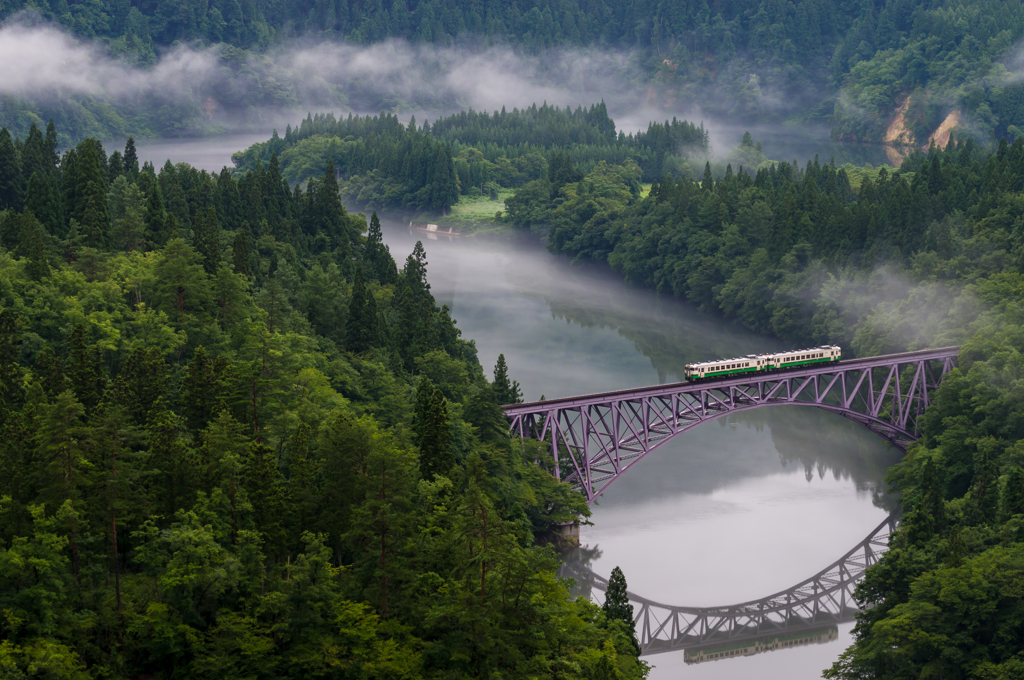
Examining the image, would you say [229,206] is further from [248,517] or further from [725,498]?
[248,517]

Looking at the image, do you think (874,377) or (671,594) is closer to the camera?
(671,594)

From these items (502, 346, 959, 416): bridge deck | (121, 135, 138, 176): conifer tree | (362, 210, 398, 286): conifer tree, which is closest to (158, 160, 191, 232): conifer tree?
(121, 135, 138, 176): conifer tree

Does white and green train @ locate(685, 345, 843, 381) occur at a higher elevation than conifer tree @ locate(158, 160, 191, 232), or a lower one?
lower

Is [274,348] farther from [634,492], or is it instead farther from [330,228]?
[330,228]

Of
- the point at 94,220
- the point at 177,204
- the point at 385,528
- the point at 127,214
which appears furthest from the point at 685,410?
the point at 177,204

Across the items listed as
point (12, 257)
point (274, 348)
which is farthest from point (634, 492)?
point (12, 257)

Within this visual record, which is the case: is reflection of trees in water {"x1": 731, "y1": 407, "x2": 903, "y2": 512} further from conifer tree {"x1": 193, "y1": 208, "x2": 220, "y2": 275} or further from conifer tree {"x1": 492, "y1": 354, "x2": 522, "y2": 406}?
conifer tree {"x1": 193, "y1": 208, "x2": 220, "y2": 275}
